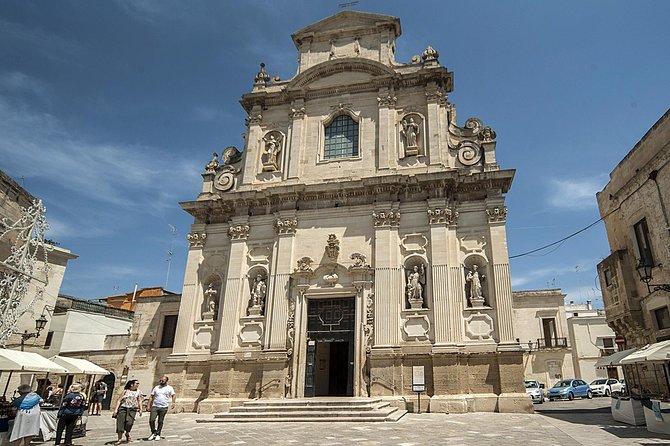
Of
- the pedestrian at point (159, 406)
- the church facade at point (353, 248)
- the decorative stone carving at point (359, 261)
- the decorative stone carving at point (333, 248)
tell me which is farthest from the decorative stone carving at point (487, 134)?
the pedestrian at point (159, 406)

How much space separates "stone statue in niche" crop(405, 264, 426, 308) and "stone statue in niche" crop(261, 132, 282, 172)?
7.94 m

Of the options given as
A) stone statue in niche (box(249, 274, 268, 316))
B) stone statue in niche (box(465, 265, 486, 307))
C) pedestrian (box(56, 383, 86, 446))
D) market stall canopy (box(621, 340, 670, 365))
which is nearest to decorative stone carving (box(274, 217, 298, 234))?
stone statue in niche (box(249, 274, 268, 316))

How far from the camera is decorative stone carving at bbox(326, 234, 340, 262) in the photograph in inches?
709

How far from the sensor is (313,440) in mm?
9234

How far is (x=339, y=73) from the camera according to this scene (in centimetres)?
2136

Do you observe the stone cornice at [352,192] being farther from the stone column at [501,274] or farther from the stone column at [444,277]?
the stone column at [501,274]

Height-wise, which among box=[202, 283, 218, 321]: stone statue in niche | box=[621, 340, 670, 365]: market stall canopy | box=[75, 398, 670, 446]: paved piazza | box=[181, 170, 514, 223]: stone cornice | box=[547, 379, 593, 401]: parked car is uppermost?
box=[181, 170, 514, 223]: stone cornice

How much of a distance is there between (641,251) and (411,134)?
378 inches

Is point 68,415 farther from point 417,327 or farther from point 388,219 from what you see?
point 388,219

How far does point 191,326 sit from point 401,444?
12527 millimetres

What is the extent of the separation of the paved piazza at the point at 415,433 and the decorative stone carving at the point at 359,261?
19.8ft

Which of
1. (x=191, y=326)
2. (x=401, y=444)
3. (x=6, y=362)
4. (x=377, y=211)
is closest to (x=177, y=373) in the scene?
(x=191, y=326)

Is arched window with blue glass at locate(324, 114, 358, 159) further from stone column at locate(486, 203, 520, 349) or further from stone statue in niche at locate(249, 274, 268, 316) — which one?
stone column at locate(486, 203, 520, 349)

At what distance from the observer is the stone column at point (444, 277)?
16078mm
